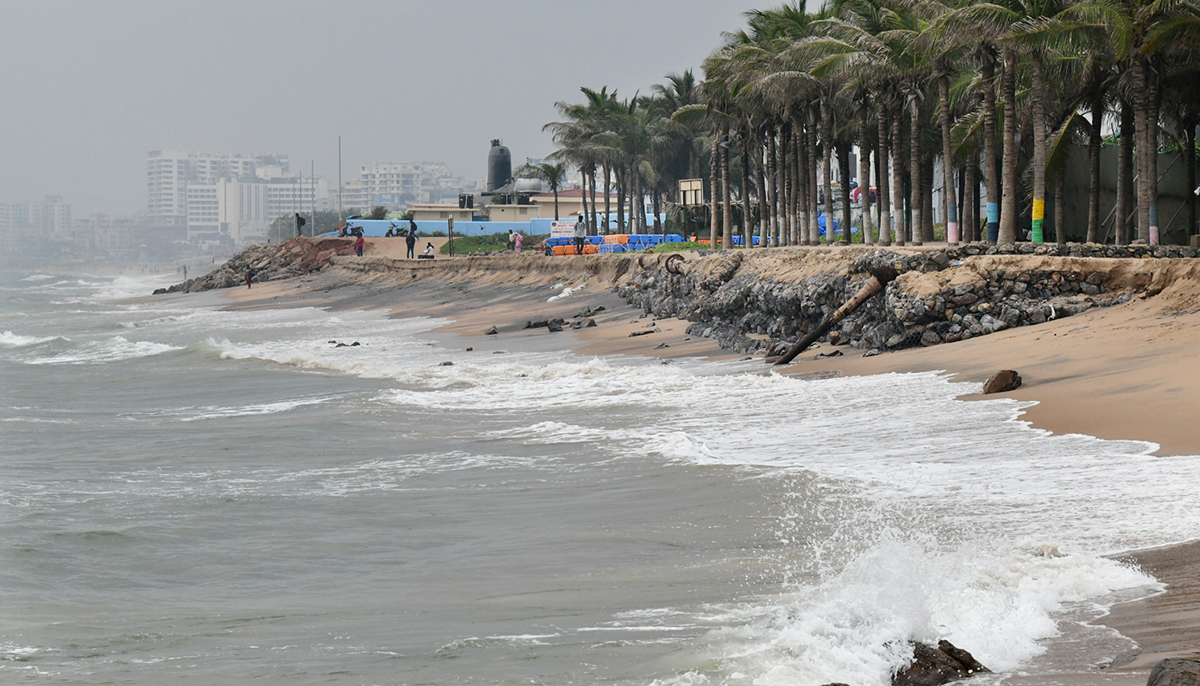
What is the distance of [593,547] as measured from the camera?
870 cm

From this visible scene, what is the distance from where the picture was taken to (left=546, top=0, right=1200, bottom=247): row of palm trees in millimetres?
23938

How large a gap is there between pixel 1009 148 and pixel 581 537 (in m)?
20.1

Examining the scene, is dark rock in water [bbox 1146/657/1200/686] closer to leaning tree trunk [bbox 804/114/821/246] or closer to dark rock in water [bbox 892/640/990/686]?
dark rock in water [bbox 892/640/990/686]

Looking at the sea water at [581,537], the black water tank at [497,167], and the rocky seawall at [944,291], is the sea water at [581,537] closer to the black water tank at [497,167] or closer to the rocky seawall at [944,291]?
the rocky seawall at [944,291]

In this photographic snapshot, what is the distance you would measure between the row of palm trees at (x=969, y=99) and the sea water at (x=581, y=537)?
465 inches

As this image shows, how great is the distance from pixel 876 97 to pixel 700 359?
46.9 feet

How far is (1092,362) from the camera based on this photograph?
14.2 meters

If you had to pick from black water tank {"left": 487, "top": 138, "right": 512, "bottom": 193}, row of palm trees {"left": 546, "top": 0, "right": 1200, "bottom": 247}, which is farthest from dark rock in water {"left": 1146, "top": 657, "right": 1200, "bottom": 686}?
black water tank {"left": 487, "top": 138, "right": 512, "bottom": 193}

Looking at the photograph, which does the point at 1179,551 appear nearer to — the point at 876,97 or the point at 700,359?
the point at 700,359

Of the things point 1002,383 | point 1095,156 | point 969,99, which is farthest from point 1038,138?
point 1002,383

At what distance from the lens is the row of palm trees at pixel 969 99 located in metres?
23.9

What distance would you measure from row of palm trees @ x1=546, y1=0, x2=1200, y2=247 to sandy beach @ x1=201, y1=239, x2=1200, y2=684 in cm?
813

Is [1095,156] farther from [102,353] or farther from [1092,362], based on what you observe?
[102,353]

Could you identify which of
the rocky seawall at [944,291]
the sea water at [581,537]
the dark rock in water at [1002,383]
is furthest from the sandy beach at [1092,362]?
the rocky seawall at [944,291]
